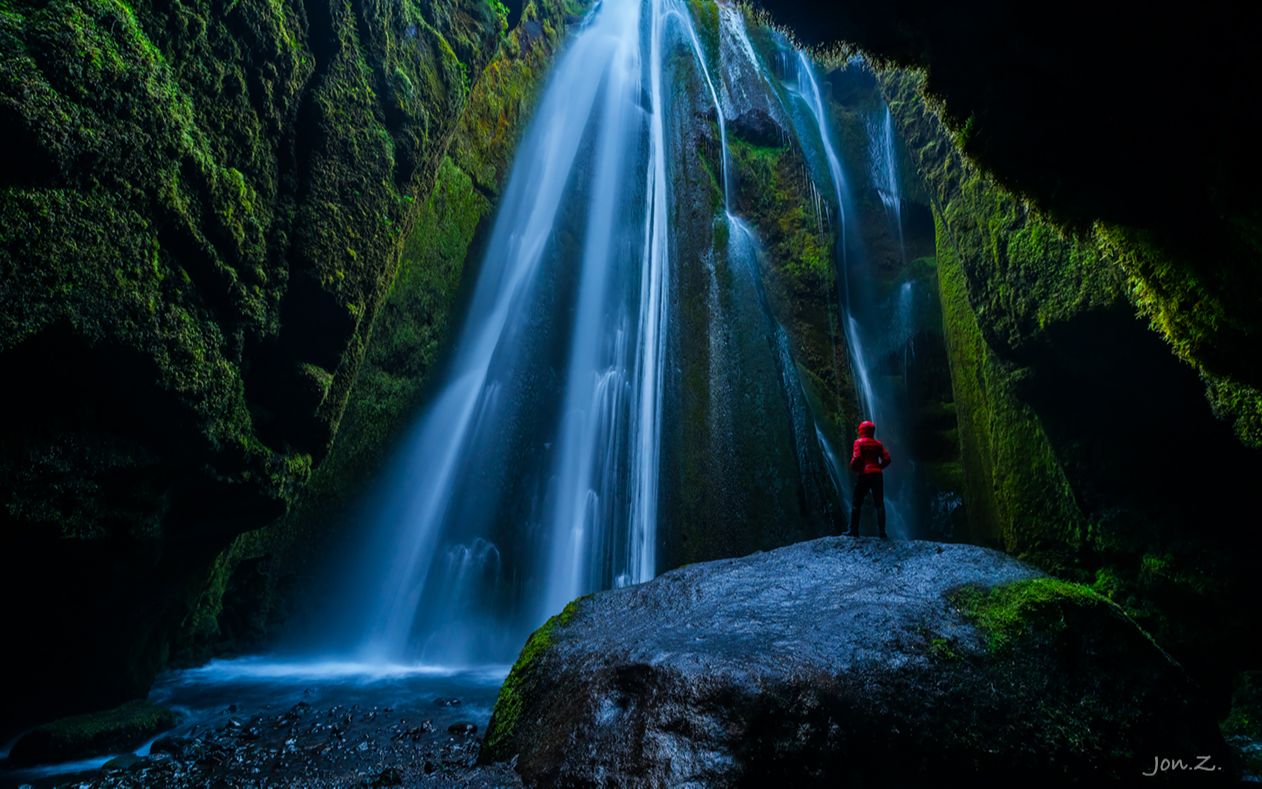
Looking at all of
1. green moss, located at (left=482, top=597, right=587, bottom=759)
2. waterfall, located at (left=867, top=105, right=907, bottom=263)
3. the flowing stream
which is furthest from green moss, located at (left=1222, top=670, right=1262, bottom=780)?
waterfall, located at (left=867, top=105, right=907, bottom=263)

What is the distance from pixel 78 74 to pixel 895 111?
42.5 ft

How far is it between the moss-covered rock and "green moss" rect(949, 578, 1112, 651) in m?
7.51

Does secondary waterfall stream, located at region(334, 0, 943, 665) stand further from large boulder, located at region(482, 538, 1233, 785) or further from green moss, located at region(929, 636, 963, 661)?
green moss, located at region(929, 636, 963, 661)

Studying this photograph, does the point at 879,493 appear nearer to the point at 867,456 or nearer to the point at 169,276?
the point at 867,456

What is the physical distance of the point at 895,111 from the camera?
1188cm

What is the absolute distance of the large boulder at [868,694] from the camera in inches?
115

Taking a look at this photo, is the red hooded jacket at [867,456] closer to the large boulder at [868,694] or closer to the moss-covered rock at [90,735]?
the large boulder at [868,694]

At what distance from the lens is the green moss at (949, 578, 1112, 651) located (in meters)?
3.72

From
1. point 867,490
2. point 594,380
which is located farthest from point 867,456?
point 594,380

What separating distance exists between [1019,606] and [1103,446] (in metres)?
4.54

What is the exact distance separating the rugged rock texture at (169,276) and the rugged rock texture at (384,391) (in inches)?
98.1

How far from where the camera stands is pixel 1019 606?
3.87m

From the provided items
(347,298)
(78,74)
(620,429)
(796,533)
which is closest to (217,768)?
(347,298)

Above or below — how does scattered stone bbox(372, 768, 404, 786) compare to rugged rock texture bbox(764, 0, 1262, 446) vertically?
below
